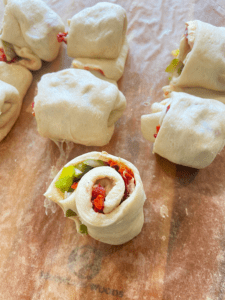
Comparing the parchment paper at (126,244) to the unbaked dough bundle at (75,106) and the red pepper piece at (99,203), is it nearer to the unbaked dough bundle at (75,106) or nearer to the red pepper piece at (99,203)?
the unbaked dough bundle at (75,106)

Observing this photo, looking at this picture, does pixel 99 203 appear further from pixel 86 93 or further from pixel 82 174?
pixel 86 93

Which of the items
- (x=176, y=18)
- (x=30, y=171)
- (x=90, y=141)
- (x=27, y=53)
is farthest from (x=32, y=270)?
(x=176, y=18)

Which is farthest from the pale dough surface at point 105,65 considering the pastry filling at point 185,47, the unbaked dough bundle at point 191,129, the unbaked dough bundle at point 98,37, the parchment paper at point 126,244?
the unbaked dough bundle at point 191,129

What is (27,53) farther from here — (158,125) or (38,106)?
(158,125)

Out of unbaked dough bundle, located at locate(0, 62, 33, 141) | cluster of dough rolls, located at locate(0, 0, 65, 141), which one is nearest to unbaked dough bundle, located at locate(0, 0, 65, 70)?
cluster of dough rolls, located at locate(0, 0, 65, 141)

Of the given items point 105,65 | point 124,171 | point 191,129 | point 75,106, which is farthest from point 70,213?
point 105,65
